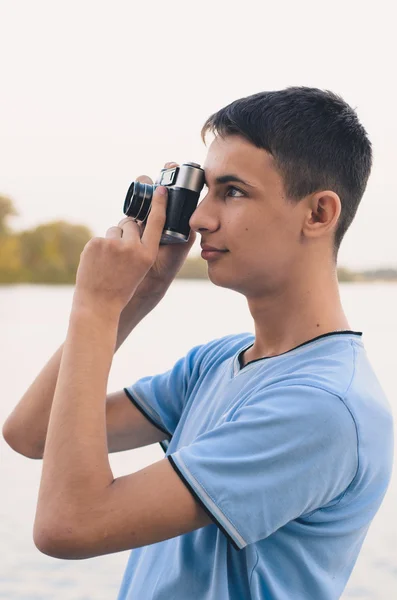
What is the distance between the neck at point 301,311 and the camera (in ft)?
3.22

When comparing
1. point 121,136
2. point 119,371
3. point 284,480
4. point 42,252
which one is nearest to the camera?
point 284,480

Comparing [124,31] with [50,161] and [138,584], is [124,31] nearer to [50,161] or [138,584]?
[50,161]

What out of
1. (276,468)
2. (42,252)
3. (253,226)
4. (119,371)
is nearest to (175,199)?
(253,226)

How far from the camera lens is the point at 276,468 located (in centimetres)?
83

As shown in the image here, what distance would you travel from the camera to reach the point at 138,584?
37.6 inches

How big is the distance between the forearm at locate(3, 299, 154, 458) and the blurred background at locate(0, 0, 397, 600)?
1123 millimetres

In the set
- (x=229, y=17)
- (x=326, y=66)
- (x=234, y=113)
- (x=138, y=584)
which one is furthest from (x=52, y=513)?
(x=229, y=17)

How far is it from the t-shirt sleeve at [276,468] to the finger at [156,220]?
10.9 inches

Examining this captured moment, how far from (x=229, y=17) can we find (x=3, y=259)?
6.60ft

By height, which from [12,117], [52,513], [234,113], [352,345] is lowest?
[12,117]

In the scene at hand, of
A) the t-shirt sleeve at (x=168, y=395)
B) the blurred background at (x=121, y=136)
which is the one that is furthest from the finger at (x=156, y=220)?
the blurred background at (x=121, y=136)

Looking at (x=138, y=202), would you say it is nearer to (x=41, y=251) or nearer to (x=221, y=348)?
(x=221, y=348)

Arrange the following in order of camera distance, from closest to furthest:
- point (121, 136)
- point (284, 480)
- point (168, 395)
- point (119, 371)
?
point (284, 480) < point (168, 395) < point (119, 371) < point (121, 136)

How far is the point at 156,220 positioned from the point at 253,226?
0.42 ft
